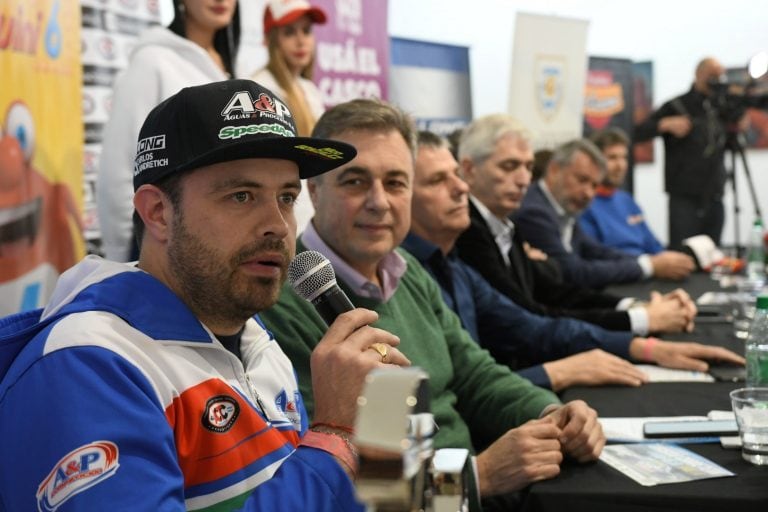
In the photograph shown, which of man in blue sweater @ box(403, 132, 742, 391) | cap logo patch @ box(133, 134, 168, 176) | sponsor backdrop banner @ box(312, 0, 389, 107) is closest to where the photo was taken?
cap logo patch @ box(133, 134, 168, 176)

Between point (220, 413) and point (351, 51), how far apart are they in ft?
14.2

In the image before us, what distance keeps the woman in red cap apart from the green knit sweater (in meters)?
1.10

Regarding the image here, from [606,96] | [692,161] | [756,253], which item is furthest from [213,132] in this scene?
[606,96]

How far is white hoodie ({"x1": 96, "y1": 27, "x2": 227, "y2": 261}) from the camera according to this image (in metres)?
2.49

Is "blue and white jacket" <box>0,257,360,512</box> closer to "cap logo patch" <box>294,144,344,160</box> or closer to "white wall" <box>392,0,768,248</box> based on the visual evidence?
"cap logo patch" <box>294,144,344,160</box>

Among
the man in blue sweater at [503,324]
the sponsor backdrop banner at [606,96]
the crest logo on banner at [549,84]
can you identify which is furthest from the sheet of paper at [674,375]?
the sponsor backdrop banner at [606,96]

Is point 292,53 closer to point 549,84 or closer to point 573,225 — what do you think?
point 573,225

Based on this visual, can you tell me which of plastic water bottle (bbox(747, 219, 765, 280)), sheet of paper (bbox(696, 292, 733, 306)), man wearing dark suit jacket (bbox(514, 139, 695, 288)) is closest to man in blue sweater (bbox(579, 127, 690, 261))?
man wearing dark suit jacket (bbox(514, 139, 695, 288))

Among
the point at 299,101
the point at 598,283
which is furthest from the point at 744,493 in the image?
the point at 598,283

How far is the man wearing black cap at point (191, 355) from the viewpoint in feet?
2.99

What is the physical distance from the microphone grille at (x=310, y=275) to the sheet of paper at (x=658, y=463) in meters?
0.63

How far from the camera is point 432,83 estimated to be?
6.34 meters

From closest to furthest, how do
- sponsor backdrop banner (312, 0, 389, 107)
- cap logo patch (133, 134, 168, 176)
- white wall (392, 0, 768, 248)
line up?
cap logo patch (133, 134, 168, 176), sponsor backdrop banner (312, 0, 389, 107), white wall (392, 0, 768, 248)

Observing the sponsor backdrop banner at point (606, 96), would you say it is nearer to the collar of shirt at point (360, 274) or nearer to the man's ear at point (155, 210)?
the collar of shirt at point (360, 274)
